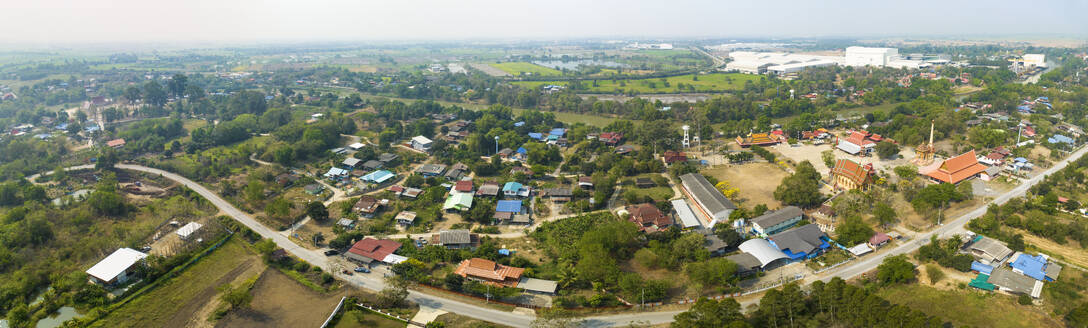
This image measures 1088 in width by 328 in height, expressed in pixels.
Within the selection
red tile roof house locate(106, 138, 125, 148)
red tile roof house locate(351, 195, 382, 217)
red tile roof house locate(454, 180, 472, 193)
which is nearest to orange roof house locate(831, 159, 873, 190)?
red tile roof house locate(454, 180, 472, 193)

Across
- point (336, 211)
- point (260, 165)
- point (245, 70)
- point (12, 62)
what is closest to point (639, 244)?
point (336, 211)

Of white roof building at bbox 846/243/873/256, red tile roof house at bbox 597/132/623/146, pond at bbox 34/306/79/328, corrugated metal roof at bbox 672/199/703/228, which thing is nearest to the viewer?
pond at bbox 34/306/79/328

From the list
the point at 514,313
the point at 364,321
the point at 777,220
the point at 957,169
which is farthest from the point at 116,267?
the point at 957,169

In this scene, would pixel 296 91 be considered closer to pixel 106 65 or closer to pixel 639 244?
pixel 106 65

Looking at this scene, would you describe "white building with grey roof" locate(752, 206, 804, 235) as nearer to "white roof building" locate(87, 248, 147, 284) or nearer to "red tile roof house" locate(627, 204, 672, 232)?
"red tile roof house" locate(627, 204, 672, 232)

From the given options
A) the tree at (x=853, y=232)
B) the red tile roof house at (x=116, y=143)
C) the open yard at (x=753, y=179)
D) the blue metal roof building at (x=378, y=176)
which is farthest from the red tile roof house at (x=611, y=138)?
the red tile roof house at (x=116, y=143)

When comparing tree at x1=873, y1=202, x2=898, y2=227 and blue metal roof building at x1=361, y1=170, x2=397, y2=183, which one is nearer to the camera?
tree at x1=873, y1=202, x2=898, y2=227

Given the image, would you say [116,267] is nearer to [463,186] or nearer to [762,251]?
[463,186]
